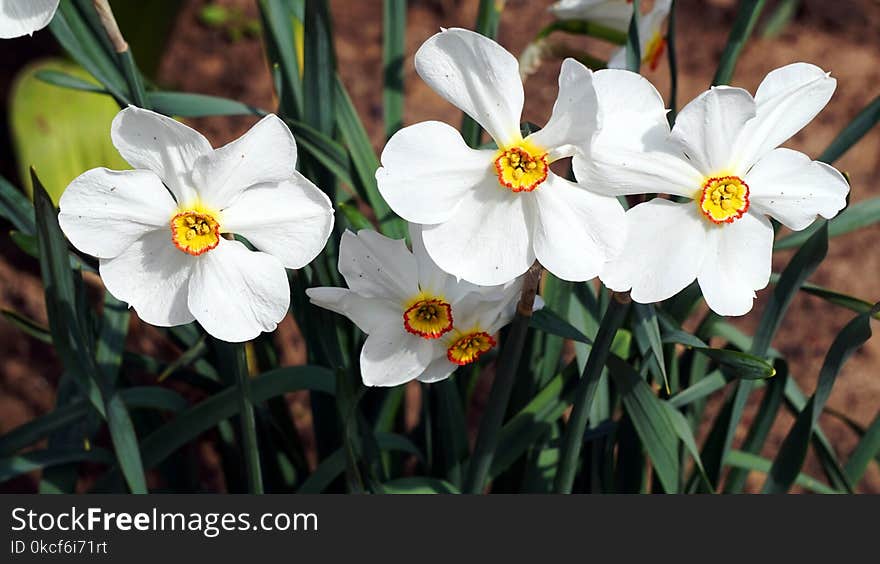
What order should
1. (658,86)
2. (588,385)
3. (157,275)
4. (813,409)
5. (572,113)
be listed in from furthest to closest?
1. (658,86)
2. (813,409)
3. (588,385)
4. (157,275)
5. (572,113)

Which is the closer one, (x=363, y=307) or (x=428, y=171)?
(x=428, y=171)

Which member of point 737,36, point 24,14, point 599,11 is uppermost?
point 599,11

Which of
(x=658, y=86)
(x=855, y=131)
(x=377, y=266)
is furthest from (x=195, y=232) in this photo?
(x=658, y=86)

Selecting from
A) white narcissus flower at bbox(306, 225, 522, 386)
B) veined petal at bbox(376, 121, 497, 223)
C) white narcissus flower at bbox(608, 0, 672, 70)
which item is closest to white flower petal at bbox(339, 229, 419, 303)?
white narcissus flower at bbox(306, 225, 522, 386)

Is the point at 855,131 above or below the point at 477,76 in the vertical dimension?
above

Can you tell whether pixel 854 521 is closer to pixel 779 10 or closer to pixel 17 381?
pixel 17 381

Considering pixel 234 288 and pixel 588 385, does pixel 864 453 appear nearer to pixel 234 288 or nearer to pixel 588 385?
pixel 588 385

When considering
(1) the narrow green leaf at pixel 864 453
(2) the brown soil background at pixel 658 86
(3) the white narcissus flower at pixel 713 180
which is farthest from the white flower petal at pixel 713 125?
(2) the brown soil background at pixel 658 86
